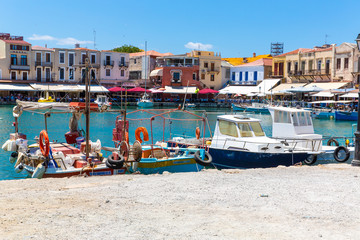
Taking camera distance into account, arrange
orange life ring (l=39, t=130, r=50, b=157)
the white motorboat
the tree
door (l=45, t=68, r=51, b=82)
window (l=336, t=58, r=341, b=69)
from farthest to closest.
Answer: the tree → door (l=45, t=68, r=51, b=82) → window (l=336, t=58, r=341, b=69) → the white motorboat → orange life ring (l=39, t=130, r=50, b=157)

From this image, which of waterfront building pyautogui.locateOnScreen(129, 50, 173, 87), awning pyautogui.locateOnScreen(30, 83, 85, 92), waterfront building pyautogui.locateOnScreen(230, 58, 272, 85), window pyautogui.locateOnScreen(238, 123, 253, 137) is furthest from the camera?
waterfront building pyautogui.locateOnScreen(129, 50, 173, 87)

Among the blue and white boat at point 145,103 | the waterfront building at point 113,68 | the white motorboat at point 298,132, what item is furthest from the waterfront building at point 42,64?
the white motorboat at point 298,132

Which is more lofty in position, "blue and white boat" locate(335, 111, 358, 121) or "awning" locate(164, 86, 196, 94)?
"awning" locate(164, 86, 196, 94)

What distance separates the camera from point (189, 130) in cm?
4306

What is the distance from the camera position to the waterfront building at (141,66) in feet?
274

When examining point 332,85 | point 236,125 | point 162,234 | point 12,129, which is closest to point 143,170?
point 236,125

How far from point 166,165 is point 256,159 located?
12.2 feet

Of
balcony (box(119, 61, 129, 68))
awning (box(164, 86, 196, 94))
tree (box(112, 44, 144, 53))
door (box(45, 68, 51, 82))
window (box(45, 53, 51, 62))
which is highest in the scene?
tree (box(112, 44, 144, 53))

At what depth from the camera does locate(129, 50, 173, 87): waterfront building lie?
274ft

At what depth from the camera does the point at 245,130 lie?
64.8ft

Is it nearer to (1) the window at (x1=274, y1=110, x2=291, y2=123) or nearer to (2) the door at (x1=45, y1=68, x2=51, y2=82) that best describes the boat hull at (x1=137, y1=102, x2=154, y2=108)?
(2) the door at (x1=45, y1=68, x2=51, y2=82)

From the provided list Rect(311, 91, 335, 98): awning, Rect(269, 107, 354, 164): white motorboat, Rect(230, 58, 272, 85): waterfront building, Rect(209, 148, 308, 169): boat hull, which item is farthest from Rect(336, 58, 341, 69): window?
Rect(209, 148, 308, 169): boat hull

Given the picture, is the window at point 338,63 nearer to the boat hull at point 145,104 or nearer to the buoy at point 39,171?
the boat hull at point 145,104

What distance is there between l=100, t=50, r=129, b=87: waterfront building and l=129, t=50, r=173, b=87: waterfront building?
2737 millimetres
